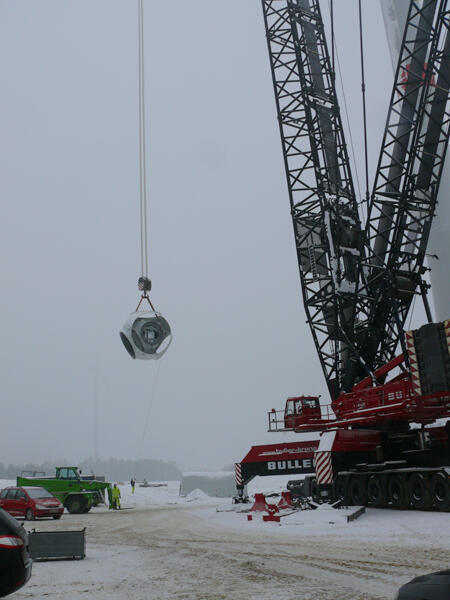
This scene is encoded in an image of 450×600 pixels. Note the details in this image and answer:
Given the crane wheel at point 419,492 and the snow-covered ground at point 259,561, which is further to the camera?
the crane wheel at point 419,492

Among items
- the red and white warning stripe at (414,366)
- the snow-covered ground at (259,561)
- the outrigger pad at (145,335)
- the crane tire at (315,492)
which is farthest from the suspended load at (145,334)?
the crane tire at (315,492)

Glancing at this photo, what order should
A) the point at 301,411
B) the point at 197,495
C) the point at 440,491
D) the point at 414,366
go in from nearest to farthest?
the point at 440,491 < the point at 414,366 < the point at 301,411 < the point at 197,495

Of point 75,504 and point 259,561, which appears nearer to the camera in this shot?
point 259,561

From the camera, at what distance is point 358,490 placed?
69.6 ft

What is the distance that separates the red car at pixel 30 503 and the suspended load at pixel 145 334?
1329 centimetres

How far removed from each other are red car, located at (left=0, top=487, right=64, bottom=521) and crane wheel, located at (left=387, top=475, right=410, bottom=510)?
494 inches

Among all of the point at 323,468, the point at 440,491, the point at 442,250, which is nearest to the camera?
the point at 440,491

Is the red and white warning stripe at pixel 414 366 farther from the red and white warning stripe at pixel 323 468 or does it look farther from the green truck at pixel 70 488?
the green truck at pixel 70 488

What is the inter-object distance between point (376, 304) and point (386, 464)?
25.1ft

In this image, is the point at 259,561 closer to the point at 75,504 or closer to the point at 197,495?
the point at 75,504

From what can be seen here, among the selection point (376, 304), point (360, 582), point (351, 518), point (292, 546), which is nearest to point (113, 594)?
point (360, 582)

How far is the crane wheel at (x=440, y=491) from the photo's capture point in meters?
17.6

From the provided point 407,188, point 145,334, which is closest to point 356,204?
point 407,188

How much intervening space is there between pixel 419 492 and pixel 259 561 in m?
9.83
